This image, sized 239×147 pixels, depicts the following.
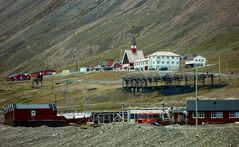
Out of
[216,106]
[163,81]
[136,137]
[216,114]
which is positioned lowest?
[136,137]

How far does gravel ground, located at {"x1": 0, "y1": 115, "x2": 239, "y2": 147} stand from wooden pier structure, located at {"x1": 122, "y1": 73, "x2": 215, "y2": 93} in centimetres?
7142

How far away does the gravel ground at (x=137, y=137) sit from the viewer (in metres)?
51.4

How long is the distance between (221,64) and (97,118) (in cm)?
9045

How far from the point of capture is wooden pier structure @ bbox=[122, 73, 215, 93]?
141250 millimetres

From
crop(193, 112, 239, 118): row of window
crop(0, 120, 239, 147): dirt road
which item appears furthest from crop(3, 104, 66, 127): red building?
crop(193, 112, 239, 118): row of window

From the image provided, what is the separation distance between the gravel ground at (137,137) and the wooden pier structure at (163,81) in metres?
71.4

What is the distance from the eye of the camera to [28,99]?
159 meters

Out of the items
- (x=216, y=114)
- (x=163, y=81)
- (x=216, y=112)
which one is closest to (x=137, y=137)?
(x=216, y=112)

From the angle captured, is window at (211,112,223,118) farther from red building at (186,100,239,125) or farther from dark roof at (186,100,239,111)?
dark roof at (186,100,239,111)

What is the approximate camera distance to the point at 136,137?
5769 cm

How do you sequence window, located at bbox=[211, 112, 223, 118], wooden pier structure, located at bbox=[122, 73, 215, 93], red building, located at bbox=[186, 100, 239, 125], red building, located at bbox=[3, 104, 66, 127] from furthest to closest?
wooden pier structure, located at bbox=[122, 73, 215, 93] → red building, located at bbox=[3, 104, 66, 127] → window, located at bbox=[211, 112, 223, 118] → red building, located at bbox=[186, 100, 239, 125]

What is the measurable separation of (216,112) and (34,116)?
32.1m

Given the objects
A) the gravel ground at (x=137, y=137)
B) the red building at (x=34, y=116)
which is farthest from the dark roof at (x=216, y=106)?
the red building at (x=34, y=116)

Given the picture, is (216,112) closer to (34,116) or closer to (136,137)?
(136,137)
